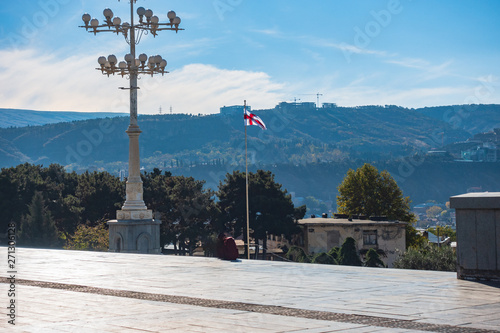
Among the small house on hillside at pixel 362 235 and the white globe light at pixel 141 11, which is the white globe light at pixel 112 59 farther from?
the small house on hillside at pixel 362 235

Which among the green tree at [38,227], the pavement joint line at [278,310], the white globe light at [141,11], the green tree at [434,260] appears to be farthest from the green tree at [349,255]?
the pavement joint line at [278,310]

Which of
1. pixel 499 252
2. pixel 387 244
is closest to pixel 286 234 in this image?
pixel 387 244

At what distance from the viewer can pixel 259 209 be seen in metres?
78.4

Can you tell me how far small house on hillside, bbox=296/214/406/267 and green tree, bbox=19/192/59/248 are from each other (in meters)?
29.5

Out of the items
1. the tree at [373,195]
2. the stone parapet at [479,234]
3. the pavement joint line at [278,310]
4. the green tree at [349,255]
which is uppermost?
the tree at [373,195]

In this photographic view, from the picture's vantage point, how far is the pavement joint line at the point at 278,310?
26.2 ft

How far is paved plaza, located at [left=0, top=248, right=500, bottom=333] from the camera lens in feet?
27.0

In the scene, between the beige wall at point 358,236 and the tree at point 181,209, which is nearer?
the tree at point 181,209

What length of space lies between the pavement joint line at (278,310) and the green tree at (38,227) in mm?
53280

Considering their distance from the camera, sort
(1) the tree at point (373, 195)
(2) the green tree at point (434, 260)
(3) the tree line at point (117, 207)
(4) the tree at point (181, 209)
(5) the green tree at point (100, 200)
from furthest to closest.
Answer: (1) the tree at point (373, 195) → (4) the tree at point (181, 209) → (5) the green tree at point (100, 200) → (3) the tree line at point (117, 207) → (2) the green tree at point (434, 260)

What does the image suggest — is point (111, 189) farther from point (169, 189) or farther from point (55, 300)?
point (55, 300)

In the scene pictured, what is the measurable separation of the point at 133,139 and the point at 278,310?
27.5 m

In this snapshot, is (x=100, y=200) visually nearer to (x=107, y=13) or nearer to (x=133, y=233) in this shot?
(x=107, y=13)

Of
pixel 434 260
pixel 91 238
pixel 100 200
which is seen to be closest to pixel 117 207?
pixel 100 200
